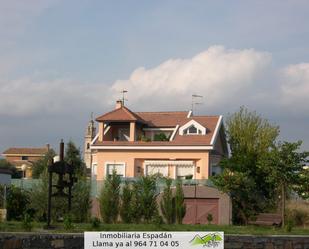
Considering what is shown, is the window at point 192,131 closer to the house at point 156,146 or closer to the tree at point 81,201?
the house at point 156,146

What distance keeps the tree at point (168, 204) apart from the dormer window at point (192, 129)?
53.5 ft

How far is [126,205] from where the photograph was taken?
3056cm

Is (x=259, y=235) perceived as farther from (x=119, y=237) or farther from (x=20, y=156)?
(x=20, y=156)

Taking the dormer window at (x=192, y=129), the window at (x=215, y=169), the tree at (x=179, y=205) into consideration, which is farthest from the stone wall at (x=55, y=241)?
the dormer window at (x=192, y=129)

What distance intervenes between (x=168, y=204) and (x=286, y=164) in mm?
6443

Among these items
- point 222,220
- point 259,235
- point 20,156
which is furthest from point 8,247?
point 20,156

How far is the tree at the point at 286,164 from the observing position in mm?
29812

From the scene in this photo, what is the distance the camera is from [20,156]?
115 meters

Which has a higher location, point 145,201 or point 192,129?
point 192,129

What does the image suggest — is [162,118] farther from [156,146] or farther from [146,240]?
A: [146,240]

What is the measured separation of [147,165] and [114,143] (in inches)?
124

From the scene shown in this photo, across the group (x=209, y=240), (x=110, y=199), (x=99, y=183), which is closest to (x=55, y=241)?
(x=209, y=240)

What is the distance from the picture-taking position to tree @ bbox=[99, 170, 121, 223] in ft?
100.0

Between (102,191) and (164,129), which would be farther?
(164,129)
